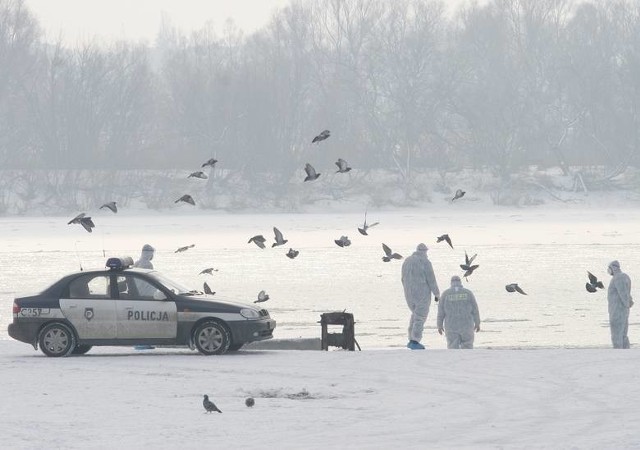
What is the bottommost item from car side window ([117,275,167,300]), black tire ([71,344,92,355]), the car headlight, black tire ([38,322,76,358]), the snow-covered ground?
the snow-covered ground

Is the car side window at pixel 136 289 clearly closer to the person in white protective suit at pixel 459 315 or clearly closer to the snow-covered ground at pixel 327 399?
the snow-covered ground at pixel 327 399

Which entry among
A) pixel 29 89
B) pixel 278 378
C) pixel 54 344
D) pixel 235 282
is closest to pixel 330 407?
pixel 278 378

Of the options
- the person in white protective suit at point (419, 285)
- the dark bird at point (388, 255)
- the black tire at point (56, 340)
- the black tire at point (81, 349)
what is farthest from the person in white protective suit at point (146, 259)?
the dark bird at point (388, 255)

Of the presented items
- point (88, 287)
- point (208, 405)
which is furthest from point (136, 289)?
point (208, 405)

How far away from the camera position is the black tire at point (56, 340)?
19.9 metres

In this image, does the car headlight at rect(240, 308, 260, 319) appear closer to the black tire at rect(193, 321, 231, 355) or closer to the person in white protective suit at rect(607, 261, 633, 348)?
the black tire at rect(193, 321, 231, 355)

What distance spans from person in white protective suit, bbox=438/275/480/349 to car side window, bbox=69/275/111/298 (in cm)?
472

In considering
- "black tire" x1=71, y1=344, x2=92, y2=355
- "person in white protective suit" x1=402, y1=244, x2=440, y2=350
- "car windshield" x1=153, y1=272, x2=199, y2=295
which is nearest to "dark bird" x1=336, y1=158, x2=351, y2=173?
"person in white protective suit" x1=402, y1=244, x2=440, y2=350

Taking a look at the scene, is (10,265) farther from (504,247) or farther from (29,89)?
(29,89)

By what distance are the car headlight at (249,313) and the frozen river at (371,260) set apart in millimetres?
3993

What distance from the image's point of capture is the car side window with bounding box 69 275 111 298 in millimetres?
19938

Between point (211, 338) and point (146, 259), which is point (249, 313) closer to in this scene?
point (211, 338)

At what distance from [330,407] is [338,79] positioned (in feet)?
274

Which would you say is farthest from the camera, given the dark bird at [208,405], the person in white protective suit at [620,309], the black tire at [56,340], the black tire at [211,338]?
the person in white protective suit at [620,309]
